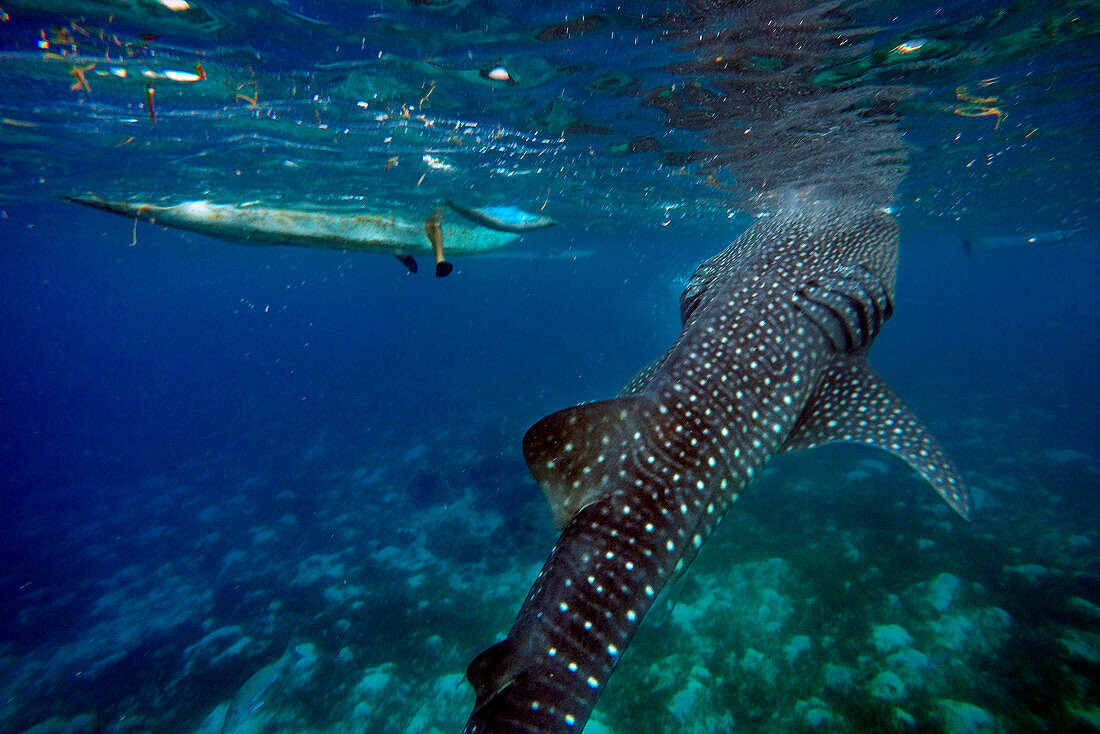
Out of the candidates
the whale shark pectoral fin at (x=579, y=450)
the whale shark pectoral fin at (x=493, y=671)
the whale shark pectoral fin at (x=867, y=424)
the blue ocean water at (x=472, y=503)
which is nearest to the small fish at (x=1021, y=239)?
the blue ocean water at (x=472, y=503)

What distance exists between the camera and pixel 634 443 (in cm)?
236

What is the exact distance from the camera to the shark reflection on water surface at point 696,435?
1.97 m

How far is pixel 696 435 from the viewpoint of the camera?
94.4 inches

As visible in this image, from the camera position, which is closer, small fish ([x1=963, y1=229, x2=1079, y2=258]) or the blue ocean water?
the blue ocean water

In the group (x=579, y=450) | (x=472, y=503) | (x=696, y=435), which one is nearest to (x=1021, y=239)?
(x=472, y=503)

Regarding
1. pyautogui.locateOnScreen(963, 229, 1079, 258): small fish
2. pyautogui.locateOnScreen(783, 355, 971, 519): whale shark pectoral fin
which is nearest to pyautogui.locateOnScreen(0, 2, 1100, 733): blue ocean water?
pyautogui.locateOnScreen(783, 355, 971, 519): whale shark pectoral fin

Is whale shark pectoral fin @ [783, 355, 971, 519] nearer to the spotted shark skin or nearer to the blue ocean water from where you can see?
the spotted shark skin

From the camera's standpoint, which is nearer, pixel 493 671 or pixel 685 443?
pixel 493 671

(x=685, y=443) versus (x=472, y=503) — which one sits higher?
(x=685, y=443)

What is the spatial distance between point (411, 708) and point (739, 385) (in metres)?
8.85

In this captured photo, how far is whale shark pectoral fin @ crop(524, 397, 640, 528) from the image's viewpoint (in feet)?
7.63

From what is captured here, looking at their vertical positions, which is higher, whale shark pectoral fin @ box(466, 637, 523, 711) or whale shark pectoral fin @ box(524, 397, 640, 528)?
whale shark pectoral fin @ box(524, 397, 640, 528)

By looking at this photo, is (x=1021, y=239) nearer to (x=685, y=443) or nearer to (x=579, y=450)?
(x=685, y=443)

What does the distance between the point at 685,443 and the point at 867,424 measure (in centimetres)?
154
